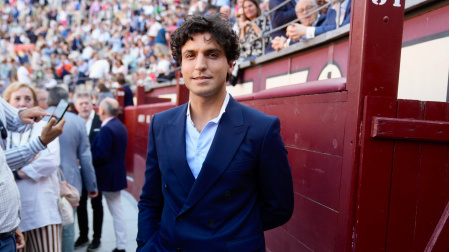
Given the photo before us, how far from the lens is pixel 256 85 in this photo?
564cm

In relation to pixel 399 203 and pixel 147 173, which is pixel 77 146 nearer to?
pixel 147 173

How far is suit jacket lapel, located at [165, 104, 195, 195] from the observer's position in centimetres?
158

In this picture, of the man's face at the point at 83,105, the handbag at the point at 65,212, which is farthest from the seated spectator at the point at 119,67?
the handbag at the point at 65,212

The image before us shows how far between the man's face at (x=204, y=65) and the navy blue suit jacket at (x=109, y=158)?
313cm

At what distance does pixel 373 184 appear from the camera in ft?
5.37

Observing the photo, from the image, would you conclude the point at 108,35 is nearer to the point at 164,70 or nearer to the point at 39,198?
the point at 164,70

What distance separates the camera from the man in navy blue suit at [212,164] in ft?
5.02

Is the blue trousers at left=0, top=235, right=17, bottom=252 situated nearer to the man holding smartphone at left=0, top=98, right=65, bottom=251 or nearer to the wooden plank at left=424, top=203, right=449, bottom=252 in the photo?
the man holding smartphone at left=0, top=98, right=65, bottom=251

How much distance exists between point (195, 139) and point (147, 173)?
0.28 m

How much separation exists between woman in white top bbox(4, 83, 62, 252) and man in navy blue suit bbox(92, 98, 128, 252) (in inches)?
64.2

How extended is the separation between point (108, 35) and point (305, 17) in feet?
57.6

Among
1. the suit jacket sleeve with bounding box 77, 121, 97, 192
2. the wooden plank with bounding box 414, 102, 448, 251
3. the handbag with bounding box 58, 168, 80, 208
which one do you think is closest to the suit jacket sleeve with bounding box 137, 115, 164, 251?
the wooden plank with bounding box 414, 102, 448, 251

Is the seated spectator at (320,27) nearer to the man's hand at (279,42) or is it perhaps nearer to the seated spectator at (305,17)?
the seated spectator at (305,17)

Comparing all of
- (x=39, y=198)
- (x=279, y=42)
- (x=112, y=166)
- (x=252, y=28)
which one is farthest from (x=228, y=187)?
(x=252, y=28)
